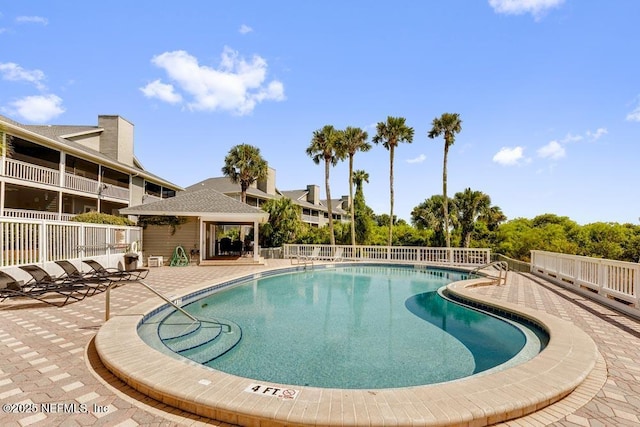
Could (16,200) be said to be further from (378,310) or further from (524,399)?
(524,399)

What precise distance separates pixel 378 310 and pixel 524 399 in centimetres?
529

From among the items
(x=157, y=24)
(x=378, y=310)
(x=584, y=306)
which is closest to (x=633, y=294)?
(x=584, y=306)

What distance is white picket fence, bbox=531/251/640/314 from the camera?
652 cm

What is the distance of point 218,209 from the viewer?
614 inches

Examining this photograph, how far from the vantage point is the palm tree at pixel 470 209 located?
96.5ft

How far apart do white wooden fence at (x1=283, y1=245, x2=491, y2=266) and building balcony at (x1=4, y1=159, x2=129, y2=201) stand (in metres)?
11.5

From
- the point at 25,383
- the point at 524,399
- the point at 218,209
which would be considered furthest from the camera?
the point at 218,209

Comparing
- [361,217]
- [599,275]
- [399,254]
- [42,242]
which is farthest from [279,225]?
[599,275]

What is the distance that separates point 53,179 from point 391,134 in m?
20.8

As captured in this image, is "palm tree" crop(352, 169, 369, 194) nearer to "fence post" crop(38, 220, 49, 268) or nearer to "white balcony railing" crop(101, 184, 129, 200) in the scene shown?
"white balcony railing" crop(101, 184, 129, 200)

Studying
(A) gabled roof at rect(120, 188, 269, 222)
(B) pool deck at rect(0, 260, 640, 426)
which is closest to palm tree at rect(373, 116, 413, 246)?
(A) gabled roof at rect(120, 188, 269, 222)

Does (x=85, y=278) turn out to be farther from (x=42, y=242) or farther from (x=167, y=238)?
(x=167, y=238)

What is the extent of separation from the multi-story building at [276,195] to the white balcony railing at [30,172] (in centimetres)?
1464

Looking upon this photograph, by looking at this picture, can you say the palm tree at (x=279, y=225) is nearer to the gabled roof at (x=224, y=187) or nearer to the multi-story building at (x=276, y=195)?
the multi-story building at (x=276, y=195)
